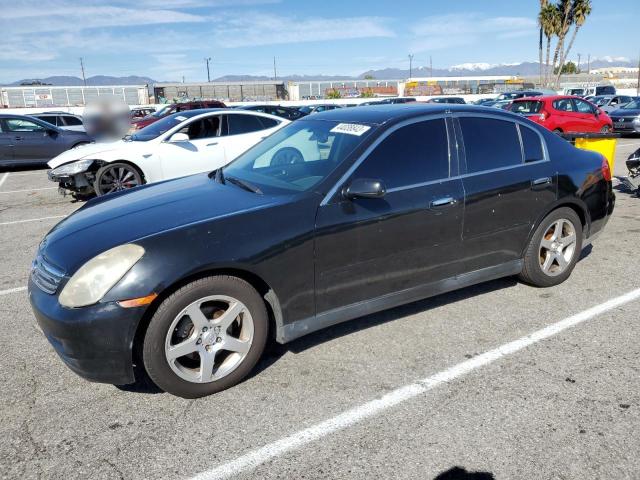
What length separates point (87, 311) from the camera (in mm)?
2643

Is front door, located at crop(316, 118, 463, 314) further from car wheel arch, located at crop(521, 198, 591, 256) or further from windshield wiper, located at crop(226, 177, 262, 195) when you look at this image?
car wheel arch, located at crop(521, 198, 591, 256)

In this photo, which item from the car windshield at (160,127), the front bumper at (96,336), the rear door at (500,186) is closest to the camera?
the front bumper at (96,336)

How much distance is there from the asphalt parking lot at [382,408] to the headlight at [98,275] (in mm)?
686

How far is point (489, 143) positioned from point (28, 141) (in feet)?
43.0

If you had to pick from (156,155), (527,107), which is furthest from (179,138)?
(527,107)

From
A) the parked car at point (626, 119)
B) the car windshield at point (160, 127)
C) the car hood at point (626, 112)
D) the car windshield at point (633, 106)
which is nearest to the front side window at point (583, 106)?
the parked car at point (626, 119)

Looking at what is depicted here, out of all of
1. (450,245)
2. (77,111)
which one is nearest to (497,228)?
(450,245)

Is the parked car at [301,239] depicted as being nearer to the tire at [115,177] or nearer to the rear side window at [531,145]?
the rear side window at [531,145]

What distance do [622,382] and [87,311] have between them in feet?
10.00

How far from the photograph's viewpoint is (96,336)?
8.71 feet

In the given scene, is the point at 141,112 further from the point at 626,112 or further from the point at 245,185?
the point at 245,185

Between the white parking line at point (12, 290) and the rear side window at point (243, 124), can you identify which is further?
the rear side window at point (243, 124)

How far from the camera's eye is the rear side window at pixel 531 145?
4.22 meters

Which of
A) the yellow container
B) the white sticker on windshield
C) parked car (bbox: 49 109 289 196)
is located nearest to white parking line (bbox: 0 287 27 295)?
the white sticker on windshield
